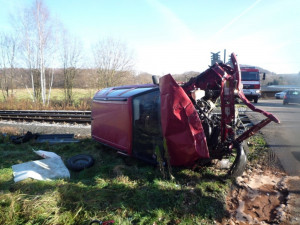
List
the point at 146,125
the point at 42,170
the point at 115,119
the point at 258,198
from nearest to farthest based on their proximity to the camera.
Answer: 1. the point at 258,198
2. the point at 146,125
3. the point at 42,170
4. the point at 115,119

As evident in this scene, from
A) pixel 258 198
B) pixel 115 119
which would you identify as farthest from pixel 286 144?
pixel 115 119

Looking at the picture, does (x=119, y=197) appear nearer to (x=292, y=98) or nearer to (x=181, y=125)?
(x=181, y=125)

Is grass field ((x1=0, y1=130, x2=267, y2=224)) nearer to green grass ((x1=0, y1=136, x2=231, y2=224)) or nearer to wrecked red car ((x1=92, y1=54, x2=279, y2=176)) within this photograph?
green grass ((x1=0, y1=136, x2=231, y2=224))

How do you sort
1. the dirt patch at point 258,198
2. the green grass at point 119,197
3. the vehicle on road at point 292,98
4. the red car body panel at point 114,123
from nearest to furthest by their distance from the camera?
the green grass at point 119,197, the dirt patch at point 258,198, the red car body panel at point 114,123, the vehicle on road at point 292,98

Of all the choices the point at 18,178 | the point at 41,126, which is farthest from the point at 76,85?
the point at 18,178

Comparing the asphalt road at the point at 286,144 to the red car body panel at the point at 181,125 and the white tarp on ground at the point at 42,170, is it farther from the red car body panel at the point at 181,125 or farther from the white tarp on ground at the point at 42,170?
the white tarp on ground at the point at 42,170

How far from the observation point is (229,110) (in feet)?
13.5

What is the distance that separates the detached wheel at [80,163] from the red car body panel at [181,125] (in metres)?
2.18

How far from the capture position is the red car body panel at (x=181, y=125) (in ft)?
12.3

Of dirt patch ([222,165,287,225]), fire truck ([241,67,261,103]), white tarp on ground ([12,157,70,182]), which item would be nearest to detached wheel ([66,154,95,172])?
white tarp on ground ([12,157,70,182])

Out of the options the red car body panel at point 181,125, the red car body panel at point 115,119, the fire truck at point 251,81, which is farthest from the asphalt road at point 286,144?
the fire truck at point 251,81

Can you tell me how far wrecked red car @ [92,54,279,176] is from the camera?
3781 mm

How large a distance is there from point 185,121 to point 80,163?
2860 millimetres

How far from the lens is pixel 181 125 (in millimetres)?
3779
